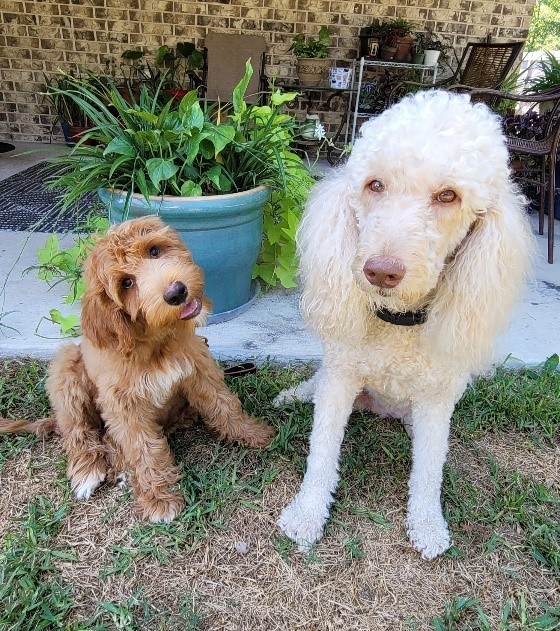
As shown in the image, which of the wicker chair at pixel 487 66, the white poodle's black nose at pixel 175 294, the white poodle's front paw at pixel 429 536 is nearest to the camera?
Answer: the white poodle's black nose at pixel 175 294

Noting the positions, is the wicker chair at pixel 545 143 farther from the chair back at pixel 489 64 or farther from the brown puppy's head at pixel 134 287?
the brown puppy's head at pixel 134 287

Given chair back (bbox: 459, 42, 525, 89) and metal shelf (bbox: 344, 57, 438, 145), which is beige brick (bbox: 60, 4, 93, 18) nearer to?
metal shelf (bbox: 344, 57, 438, 145)

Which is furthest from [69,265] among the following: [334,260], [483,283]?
[483,283]

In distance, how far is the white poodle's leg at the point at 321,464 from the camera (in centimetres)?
169

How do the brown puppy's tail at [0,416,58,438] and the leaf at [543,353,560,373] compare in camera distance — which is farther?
the leaf at [543,353,560,373]

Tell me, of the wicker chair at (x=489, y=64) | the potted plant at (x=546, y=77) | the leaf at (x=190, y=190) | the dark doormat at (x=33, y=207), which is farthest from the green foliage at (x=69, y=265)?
the potted plant at (x=546, y=77)

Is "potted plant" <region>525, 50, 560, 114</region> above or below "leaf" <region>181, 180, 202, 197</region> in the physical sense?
above

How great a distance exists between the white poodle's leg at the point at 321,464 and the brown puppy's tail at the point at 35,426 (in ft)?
3.43

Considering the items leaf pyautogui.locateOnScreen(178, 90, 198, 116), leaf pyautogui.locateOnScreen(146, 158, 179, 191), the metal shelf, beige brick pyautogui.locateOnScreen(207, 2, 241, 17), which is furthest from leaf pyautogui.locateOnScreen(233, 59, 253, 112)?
beige brick pyautogui.locateOnScreen(207, 2, 241, 17)

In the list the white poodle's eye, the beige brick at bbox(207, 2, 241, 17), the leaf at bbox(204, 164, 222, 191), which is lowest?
the leaf at bbox(204, 164, 222, 191)

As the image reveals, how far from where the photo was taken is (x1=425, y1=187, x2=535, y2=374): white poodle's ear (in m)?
1.35

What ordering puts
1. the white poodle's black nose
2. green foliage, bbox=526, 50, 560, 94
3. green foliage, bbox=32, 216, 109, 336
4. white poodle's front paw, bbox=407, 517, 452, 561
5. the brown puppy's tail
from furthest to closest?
green foliage, bbox=526, 50, 560, 94, green foliage, bbox=32, 216, 109, 336, the brown puppy's tail, white poodle's front paw, bbox=407, 517, 452, 561, the white poodle's black nose

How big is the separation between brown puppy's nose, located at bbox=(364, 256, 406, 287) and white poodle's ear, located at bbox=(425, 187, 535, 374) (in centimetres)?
32

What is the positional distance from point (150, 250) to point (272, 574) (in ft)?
3.77
